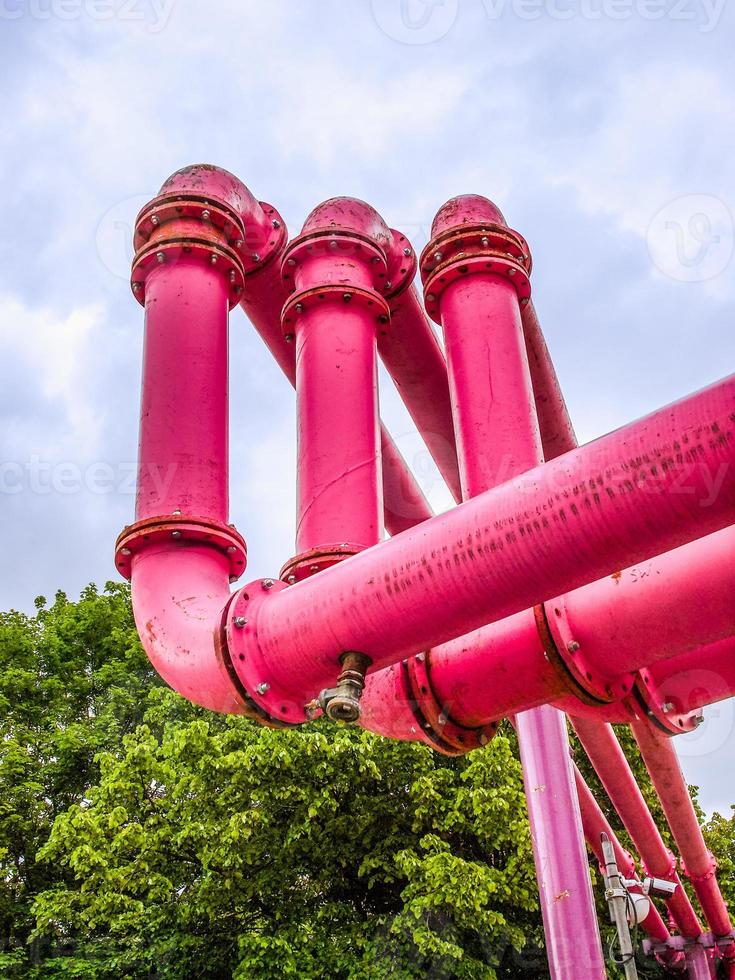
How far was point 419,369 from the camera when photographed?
7.75 metres

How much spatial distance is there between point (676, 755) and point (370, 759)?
6.92 meters

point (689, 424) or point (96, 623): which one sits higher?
point (96, 623)

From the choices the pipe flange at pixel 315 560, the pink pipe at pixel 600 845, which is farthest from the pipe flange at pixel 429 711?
the pink pipe at pixel 600 845

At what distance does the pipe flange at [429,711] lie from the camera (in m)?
4.28

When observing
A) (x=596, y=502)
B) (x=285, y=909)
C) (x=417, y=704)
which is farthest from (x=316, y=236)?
(x=285, y=909)

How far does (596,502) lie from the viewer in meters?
3.01

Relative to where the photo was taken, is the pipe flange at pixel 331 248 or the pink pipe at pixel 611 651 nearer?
the pink pipe at pixel 611 651

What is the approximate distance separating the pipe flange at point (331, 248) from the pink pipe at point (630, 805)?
4.20 metres

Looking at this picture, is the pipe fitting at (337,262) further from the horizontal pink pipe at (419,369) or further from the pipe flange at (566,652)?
the pipe flange at (566,652)

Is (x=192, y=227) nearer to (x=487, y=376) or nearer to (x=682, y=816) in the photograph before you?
(x=487, y=376)

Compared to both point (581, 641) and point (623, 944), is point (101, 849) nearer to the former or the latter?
point (623, 944)

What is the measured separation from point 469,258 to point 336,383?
1.31 metres

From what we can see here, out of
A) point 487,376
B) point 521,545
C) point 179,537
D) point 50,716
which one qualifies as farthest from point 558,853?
point 50,716

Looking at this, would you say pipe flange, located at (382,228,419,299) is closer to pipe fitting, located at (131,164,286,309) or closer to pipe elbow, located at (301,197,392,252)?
pipe elbow, located at (301,197,392,252)
